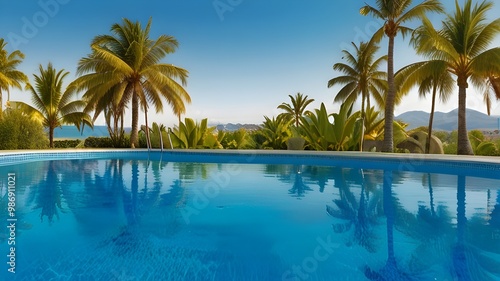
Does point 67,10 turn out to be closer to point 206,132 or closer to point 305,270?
point 206,132

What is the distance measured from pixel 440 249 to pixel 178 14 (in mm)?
18752

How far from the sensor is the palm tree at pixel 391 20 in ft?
47.6

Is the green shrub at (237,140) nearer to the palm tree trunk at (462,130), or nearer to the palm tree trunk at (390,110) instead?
the palm tree trunk at (390,110)

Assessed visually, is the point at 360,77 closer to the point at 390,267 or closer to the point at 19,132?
the point at 19,132

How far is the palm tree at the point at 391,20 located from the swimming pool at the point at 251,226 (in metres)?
5.72

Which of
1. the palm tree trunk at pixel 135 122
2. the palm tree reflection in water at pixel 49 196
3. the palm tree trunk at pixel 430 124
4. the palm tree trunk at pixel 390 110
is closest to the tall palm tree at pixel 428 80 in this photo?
the palm tree trunk at pixel 430 124

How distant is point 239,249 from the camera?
12.8 ft

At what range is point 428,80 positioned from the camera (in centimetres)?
1585

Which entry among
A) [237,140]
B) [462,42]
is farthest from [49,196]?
[462,42]

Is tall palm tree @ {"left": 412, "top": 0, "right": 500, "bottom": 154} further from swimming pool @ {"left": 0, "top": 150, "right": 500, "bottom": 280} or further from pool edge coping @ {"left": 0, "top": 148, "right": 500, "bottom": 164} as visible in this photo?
swimming pool @ {"left": 0, "top": 150, "right": 500, "bottom": 280}

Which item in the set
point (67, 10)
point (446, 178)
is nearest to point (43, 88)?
point (67, 10)

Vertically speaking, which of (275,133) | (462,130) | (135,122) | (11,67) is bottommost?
(275,133)

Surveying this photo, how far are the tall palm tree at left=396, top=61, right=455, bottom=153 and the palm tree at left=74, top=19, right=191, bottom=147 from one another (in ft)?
34.3

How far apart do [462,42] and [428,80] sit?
2059 millimetres
